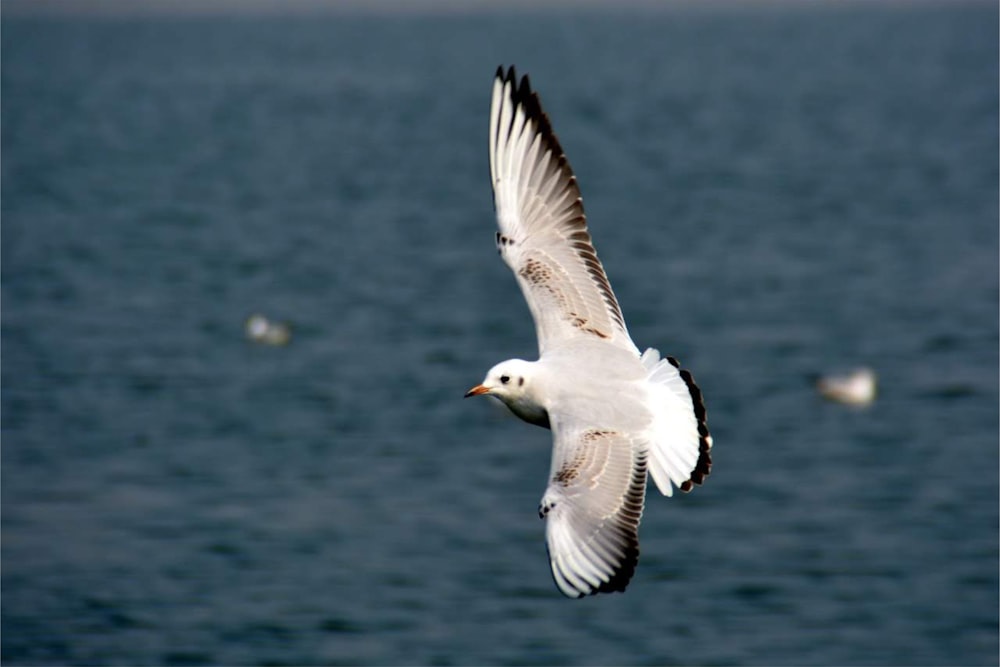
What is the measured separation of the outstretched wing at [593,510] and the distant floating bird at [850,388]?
11437 mm

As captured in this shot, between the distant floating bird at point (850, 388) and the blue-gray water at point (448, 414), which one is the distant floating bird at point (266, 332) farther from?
the distant floating bird at point (850, 388)

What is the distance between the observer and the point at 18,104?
231 feet

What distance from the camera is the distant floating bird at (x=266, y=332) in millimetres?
22516

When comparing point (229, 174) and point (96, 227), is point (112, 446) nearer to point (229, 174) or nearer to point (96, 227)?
point (96, 227)

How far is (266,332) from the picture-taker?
2252 centimetres

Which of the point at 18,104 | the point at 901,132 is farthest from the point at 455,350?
the point at 18,104

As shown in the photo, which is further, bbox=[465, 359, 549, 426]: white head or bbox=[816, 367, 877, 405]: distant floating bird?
bbox=[816, 367, 877, 405]: distant floating bird

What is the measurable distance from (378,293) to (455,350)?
4645 mm

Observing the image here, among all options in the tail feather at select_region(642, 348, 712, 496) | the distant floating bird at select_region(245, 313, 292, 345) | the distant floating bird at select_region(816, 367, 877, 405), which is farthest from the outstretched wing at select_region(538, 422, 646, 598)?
the distant floating bird at select_region(245, 313, 292, 345)

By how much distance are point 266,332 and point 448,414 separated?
14.0ft

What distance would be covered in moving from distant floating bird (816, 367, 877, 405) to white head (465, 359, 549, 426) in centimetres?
1123

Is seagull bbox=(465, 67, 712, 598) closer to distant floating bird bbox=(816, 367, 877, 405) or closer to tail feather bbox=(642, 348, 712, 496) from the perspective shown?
tail feather bbox=(642, 348, 712, 496)

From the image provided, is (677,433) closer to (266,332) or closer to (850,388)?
(850,388)

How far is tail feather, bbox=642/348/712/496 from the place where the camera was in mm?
8445
